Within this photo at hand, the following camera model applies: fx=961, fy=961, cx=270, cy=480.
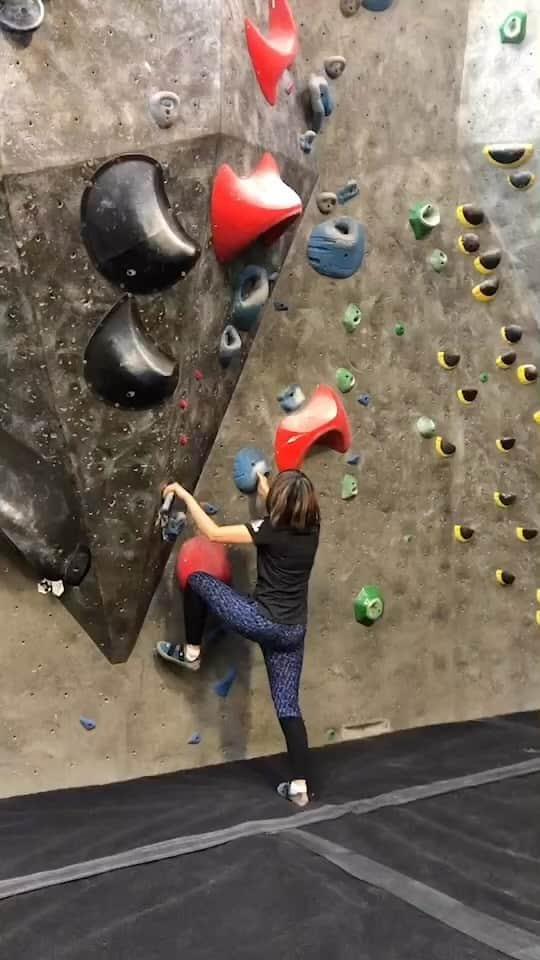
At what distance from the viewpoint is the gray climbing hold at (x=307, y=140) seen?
9.56 feet

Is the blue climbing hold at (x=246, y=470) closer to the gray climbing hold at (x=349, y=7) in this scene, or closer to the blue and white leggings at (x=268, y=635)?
the blue and white leggings at (x=268, y=635)

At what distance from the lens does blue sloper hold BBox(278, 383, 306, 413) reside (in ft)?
9.88

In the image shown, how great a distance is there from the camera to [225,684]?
297cm

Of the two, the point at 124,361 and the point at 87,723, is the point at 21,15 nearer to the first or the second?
the point at 124,361

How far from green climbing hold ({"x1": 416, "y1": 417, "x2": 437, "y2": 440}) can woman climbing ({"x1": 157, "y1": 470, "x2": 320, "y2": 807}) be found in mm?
868

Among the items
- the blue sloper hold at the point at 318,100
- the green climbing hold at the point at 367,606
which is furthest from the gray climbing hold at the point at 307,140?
the green climbing hold at the point at 367,606

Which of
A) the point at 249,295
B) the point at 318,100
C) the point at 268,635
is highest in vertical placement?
the point at 318,100

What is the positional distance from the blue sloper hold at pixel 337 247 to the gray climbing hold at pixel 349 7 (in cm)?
63

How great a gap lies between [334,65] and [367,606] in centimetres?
175

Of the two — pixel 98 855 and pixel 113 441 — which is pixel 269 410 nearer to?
pixel 113 441

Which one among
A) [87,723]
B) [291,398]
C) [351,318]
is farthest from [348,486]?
[87,723]

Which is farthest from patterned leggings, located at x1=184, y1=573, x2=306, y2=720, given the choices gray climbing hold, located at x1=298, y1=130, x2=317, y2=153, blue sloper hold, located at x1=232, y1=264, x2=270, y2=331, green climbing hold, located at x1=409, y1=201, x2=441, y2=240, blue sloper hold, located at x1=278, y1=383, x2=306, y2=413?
green climbing hold, located at x1=409, y1=201, x2=441, y2=240

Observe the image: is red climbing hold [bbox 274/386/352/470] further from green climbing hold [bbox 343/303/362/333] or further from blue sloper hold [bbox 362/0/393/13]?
blue sloper hold [bbox 362/0/393/13]

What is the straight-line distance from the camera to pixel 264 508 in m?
2.98
